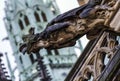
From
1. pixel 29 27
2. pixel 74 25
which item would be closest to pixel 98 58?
pixel 74 25

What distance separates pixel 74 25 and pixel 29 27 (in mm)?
66275

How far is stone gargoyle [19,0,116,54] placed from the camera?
539 cm

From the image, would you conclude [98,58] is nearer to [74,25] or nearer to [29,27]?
[74,25]

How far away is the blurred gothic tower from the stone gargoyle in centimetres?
6392

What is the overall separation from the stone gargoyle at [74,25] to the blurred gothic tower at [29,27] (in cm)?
6392

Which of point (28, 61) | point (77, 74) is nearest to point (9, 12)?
point (28, 61)

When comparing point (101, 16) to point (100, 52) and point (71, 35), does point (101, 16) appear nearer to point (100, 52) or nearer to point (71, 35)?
point (71, 35)

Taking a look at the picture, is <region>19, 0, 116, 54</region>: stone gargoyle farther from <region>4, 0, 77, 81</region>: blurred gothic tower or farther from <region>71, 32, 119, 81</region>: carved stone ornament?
<region>4, 0, 77, 81</region>: blurred gothic tower

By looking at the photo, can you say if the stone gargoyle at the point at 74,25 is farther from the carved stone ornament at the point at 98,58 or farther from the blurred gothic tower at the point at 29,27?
the blurred gothic tower at the point at 29,27

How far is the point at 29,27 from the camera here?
235ft

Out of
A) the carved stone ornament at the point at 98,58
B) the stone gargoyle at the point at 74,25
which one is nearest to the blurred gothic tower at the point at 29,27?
the carved stone ornament at the point at 98,58

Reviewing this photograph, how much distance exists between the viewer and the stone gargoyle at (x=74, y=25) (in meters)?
5.39

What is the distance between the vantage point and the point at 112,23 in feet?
17.7

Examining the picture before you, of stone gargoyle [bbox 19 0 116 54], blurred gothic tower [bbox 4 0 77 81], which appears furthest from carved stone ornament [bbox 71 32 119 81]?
blurred gothic tower [bbox 4 0 77 81]
